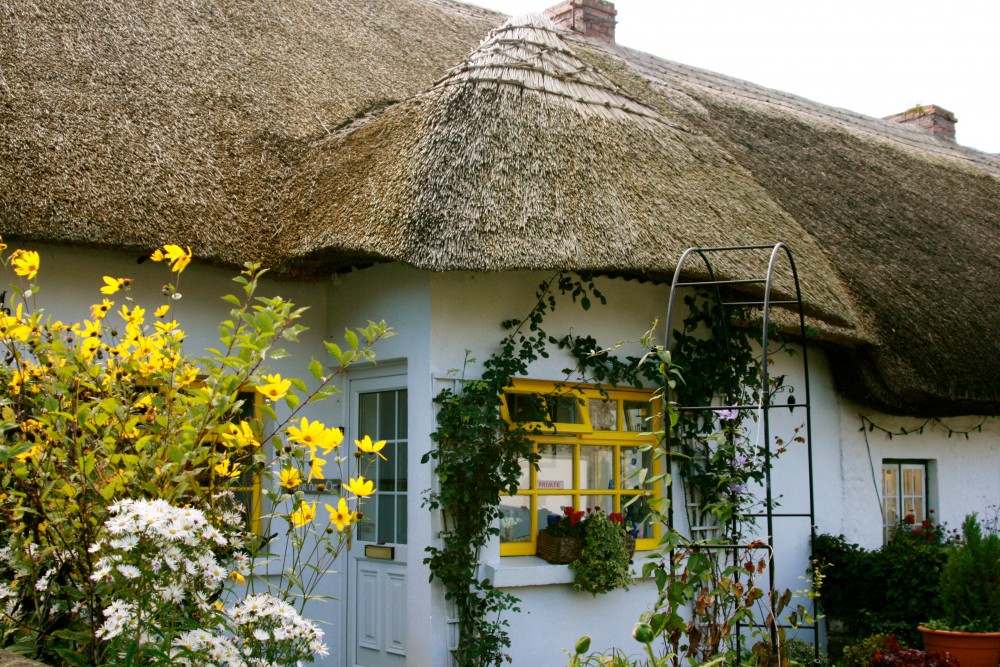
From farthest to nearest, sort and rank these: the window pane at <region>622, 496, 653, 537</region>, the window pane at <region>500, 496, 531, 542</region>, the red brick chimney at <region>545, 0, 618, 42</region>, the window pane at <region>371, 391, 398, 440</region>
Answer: the red brick chimney at <region>545, 0, 618, 42</region> < the window pane at <region>622, 496, 653, 537</region> < the window pane at <region>371, 391, 398, 440</region> < the window pane at <region>500, 496, 531, 542</region>

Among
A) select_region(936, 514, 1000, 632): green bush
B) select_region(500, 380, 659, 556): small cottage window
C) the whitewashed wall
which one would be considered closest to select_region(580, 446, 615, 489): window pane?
select_region(500, 380, 659, 556): small cottage window

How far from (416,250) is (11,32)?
10.5 ft

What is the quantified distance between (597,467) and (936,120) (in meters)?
11.0

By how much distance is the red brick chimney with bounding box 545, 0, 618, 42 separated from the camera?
11352mm

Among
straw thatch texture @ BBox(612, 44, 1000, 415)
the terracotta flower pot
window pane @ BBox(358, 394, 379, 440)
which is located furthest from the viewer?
straw thatch texture @ BBox(612, 44, 1000, 415)

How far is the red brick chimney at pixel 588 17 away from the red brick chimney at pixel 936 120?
20.5 ft

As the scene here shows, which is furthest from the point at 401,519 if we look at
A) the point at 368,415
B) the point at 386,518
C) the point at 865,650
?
the point at 865,650

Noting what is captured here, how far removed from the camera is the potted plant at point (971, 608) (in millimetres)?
7141

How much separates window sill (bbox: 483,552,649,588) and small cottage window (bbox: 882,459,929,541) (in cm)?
408

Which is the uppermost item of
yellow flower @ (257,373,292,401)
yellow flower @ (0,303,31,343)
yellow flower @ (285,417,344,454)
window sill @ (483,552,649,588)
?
yellow flower @ (0,303,31,343)

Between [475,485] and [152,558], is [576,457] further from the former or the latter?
[152,558]

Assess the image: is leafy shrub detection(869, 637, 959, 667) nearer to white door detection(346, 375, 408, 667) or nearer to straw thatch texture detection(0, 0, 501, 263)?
white door detection(346, 375, 408, 667)

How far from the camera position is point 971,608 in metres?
7.22

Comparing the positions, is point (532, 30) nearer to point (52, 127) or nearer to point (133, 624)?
point (52, 127)
